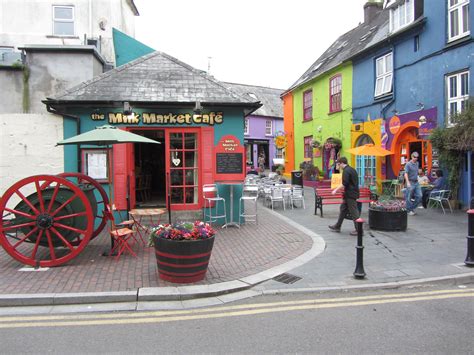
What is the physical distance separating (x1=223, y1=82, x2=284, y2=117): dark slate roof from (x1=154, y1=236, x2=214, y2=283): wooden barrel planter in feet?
106

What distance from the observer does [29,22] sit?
67.2 ft

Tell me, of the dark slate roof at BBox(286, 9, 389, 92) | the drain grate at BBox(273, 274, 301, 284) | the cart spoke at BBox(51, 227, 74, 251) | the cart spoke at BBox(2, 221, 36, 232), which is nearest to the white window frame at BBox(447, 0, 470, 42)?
the dark slate roof at BBox(286, 9, 389, 92)

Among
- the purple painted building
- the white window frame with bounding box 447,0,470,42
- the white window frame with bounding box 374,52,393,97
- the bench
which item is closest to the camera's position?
the bench

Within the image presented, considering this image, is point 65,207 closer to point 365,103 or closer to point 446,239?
point 446,239

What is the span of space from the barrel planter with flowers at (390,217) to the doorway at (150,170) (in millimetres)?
6282

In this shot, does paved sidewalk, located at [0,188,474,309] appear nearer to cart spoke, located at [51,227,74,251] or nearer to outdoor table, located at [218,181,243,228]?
cart spoke, located at [51,227,74,251]

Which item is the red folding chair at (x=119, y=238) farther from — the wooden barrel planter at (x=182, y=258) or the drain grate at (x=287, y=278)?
the drain grate at (x=287, y=278)

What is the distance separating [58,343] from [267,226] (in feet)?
21.2

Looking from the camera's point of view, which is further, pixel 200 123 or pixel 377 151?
pixel 377 151

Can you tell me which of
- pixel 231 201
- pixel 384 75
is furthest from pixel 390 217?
pixel 384 75

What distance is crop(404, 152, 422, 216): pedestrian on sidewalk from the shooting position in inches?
444

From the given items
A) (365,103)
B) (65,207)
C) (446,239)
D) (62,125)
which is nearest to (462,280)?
(446,239)

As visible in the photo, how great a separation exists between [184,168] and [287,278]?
4812 mm

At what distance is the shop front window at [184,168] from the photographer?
9.81 metres
